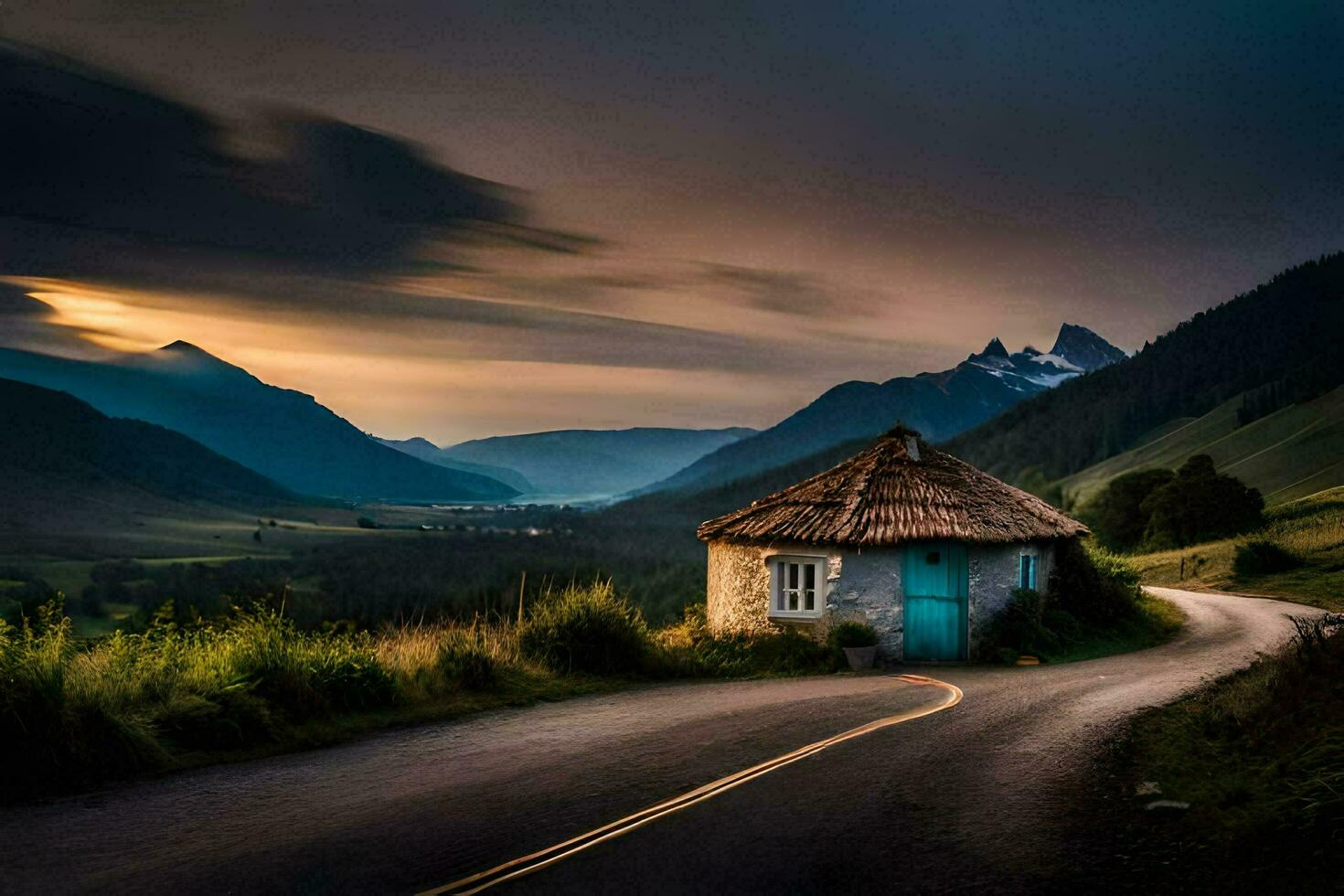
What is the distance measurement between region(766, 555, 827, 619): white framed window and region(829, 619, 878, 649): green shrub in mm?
763

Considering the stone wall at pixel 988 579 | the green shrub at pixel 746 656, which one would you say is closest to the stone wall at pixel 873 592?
the green shrub at pixel 746 656

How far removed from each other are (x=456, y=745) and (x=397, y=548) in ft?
391

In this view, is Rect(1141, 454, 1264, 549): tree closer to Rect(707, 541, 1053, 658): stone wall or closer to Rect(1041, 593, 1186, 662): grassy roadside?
A: Rect(1041, 593, 1186, 662): grassy roadside

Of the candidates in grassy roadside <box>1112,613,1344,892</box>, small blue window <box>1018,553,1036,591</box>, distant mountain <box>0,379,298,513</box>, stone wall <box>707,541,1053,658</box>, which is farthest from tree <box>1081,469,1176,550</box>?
distant mountain <box>0,379,298,513</box>

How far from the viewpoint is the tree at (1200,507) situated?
47.2 m

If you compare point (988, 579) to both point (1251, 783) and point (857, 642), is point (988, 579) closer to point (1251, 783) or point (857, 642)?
point (857, 642)

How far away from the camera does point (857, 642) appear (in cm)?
2019

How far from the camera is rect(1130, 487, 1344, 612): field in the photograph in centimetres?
3281

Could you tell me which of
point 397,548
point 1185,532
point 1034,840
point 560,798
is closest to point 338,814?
point 560,798

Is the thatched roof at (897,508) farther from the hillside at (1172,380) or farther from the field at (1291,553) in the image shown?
the hillside at (1172,380)

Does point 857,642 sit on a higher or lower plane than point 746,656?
higher

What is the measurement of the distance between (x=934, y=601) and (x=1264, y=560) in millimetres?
24344

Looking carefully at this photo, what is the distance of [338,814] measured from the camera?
26.2ft

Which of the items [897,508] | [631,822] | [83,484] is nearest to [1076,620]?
[897,508]
